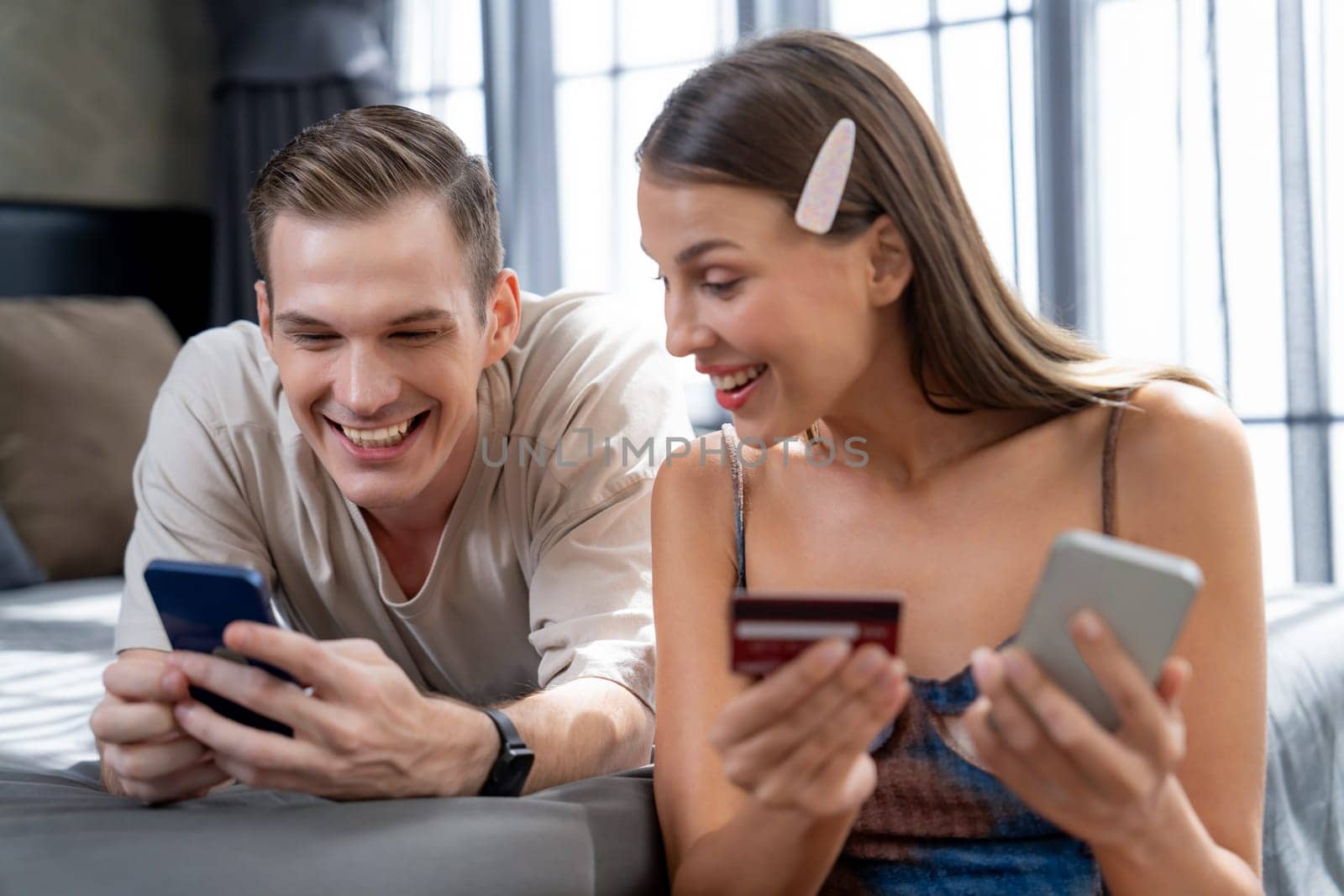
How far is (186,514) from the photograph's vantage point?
5.65ft

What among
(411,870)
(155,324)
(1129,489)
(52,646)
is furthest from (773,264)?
(155,324)

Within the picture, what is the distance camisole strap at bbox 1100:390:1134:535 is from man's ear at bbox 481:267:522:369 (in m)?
0.80

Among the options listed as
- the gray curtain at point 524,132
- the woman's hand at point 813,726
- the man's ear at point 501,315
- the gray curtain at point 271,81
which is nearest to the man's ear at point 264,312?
the man's ear at point 501,315

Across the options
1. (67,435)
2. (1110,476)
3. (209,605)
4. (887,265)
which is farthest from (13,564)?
(1110,476)

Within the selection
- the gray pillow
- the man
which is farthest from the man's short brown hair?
the gray pillow

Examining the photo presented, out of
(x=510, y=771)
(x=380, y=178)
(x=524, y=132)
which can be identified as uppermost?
(x=524, y=132)

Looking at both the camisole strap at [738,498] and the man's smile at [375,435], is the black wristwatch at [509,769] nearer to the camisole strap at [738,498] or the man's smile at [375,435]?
the camisole strap at [738,498]

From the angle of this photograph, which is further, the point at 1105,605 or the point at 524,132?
the point at 524,132

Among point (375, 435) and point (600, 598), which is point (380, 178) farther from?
point (600, 598)

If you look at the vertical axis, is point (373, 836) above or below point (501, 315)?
below

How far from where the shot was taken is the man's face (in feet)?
4.96

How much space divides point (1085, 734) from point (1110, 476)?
0.49 metres

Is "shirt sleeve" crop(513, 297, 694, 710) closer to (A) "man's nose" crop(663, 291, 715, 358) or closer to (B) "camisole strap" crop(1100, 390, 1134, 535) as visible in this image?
(A) "man's nose" crop(663, 291, 715, 358)

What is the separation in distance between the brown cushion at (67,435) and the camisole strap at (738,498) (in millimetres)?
2087
